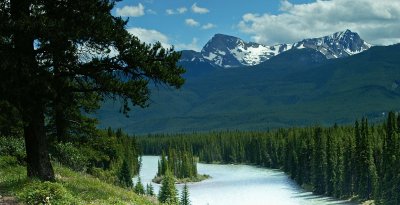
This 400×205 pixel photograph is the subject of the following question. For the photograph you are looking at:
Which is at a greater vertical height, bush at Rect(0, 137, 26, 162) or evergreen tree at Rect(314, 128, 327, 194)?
bush at Rect(0, 137, 26, 162)

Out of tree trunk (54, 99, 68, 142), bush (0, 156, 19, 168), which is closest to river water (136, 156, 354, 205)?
tree trunk (54, 99, 68, 142)

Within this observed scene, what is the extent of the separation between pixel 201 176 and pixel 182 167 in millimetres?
7876

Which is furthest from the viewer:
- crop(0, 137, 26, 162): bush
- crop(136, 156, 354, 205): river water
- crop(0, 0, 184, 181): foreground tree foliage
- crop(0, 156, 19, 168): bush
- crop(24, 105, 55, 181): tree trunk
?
crop(136, 156, 354, 205): river water

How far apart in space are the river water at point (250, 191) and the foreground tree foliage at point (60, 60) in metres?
86.6

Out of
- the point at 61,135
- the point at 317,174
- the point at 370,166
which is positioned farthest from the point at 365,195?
the point at 61,135

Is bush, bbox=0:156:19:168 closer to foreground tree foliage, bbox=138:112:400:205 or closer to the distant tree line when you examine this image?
foreground tree foliage, bbox=138:112:400:205

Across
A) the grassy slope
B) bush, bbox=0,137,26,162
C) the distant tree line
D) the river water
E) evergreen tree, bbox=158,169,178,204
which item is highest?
bush, bbox=0,137,26,162

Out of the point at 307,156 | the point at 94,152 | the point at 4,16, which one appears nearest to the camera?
the point at 4,16

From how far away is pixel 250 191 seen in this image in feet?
427

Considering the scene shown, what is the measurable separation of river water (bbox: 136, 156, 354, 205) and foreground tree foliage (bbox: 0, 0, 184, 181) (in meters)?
86.6

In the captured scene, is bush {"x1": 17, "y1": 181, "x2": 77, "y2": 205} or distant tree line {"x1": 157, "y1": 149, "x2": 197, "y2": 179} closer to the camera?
bush {"x1": 17, "y1": 181, "x2": 77, "y2": 205}

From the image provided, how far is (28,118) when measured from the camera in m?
22.5

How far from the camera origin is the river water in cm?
11275

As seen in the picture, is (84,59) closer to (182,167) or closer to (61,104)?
(61,104)
